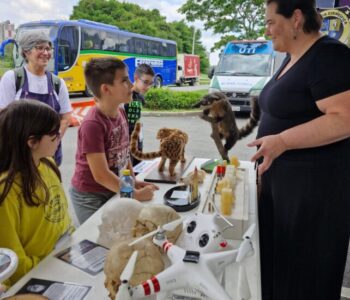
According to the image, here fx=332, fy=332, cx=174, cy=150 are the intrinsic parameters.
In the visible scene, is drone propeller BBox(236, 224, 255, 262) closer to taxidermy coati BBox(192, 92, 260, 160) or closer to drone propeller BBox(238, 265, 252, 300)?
drone propeller BBox(238, 265, 252, 300)

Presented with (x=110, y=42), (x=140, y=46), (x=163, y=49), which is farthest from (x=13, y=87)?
(x=163, y=49)

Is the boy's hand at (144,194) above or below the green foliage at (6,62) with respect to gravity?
below

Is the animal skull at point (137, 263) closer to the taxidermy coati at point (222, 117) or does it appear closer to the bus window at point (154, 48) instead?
the taxidermy coati at point (222, 117)

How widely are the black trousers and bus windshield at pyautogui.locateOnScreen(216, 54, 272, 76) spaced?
711cm

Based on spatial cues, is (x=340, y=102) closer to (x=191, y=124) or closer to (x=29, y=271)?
(x=29, y=271)

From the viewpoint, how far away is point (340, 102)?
46.3 inches

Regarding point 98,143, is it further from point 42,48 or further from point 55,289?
point 42,48

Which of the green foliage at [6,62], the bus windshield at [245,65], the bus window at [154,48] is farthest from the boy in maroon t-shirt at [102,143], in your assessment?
the bus window at [154,48]

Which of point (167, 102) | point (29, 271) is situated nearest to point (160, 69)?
point (167, 102)

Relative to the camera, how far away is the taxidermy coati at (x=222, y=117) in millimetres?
1955

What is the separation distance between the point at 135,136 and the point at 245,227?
3.32 feet

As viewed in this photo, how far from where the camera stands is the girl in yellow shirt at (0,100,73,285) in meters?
1.07

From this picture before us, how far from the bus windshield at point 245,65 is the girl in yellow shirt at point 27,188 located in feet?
24.6

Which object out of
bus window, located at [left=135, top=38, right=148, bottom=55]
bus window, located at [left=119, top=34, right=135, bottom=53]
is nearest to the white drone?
bus window, located at [left=119, top=34, right=135, bottom=53]
